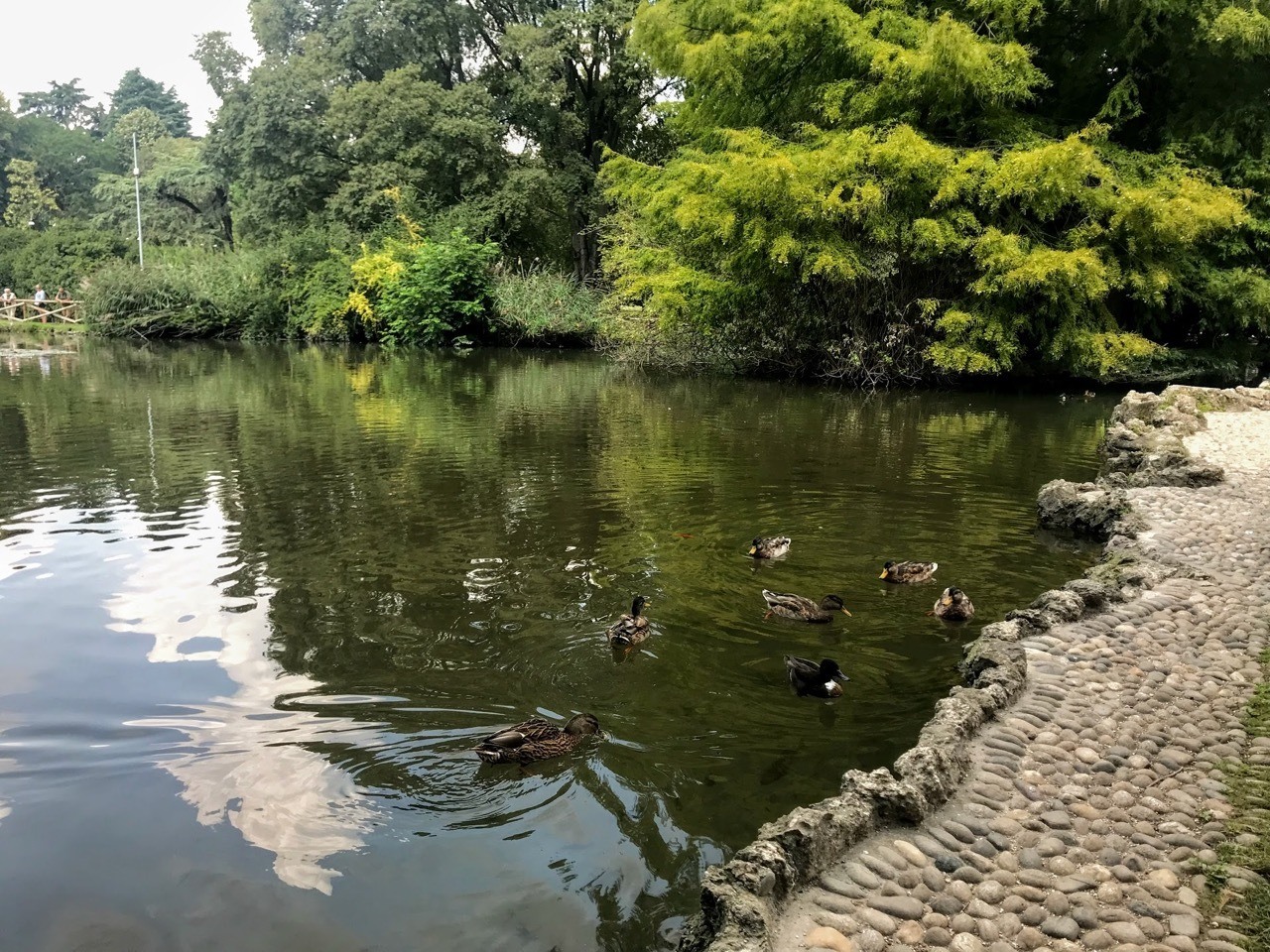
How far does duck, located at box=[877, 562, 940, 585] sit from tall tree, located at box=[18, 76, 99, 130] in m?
100

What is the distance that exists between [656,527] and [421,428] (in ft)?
22.7

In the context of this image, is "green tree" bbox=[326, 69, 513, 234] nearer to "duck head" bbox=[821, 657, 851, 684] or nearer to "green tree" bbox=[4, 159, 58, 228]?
"duck head" bbox=[821, 657, 851, 684]

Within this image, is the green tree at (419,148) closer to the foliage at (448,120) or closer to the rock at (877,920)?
the foliage at (448,120)

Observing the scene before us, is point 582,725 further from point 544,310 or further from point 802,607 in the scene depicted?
point 544,310

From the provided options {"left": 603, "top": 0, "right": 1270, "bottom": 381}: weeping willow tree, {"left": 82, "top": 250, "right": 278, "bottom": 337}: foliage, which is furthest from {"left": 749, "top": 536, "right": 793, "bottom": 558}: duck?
{"left": 82, "top": 250, "right": 278, "bottom": 337}: foliage

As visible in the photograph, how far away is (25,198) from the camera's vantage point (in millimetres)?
60562

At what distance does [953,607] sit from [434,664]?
11.6ft

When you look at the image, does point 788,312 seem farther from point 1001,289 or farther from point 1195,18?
point 1195,18

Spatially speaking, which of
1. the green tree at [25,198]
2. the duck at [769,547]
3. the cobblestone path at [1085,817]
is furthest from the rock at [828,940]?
the green tree at [25,198]

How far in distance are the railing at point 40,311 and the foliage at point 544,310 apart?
77.9ft

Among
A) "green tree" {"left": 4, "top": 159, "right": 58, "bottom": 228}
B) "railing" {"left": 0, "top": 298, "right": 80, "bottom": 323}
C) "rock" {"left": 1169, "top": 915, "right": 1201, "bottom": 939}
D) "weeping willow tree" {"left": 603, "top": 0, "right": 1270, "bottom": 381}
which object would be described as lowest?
"rock" {"left": 1169, "top": 915, "right": 1201, "bottom": 939}

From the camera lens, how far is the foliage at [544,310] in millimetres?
32469

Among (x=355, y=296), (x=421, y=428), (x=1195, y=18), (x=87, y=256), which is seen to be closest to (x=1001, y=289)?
(x=1195, y=18)

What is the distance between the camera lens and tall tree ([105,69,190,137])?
87.2 m
